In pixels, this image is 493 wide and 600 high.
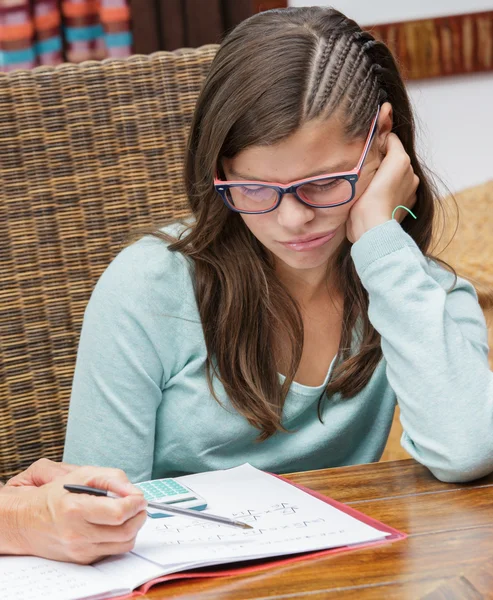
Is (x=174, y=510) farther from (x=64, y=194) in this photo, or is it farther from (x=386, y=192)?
(x=64, y=194)

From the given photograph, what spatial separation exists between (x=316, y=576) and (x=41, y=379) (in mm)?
840

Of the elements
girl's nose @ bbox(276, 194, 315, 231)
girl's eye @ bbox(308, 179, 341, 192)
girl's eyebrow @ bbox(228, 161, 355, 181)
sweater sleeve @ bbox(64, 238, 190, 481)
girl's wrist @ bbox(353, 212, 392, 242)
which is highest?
girl's eyebrow @ bbox(228, 161, 355, 181)

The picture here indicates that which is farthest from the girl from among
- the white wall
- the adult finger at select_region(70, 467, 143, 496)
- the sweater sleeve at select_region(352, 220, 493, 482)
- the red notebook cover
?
the white wall

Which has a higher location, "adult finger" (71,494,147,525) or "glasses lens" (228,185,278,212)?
"glasses lens" (228,185,278,212)

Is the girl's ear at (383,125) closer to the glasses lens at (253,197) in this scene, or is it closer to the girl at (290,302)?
the girl at (290,302)

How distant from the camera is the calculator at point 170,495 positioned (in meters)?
0.92

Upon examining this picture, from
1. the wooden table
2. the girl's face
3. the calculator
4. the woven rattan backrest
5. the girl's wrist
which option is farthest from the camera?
the woven rattan backrest

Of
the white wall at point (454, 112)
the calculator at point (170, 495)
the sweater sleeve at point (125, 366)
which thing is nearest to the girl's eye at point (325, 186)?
the sweater sleeve at point (125, 366)

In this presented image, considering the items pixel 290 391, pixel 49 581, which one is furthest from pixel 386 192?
pixel 49 581

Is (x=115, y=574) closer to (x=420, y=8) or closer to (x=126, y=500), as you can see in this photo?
(x=126, y=500)

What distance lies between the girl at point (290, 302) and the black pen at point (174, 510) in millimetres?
286

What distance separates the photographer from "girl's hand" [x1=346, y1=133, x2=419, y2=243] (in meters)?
1.19

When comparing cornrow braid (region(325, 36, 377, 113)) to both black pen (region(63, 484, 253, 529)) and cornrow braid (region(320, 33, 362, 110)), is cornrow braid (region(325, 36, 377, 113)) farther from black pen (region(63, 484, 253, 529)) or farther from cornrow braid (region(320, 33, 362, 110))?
black pen (region(63, 484, 253, 529))

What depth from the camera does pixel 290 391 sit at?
1.28m
